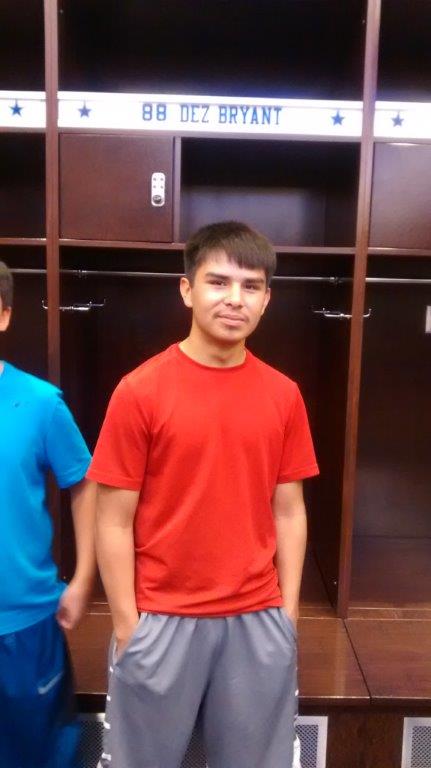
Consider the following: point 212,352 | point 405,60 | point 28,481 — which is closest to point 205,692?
point 28,481

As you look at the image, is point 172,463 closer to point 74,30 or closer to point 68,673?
point 68,673

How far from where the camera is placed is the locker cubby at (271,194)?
6.47 feet

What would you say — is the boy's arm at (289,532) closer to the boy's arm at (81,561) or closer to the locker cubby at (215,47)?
the boy's arm at (81,561)

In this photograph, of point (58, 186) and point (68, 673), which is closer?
point (68, 673)

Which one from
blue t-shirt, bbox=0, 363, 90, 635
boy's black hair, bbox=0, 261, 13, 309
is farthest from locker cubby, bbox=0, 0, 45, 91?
blue t-shirt, bbox=0, 363, 90, 635

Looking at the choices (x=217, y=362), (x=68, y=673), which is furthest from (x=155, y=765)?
(x=217, y=362)

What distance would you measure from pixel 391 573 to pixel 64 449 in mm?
1313

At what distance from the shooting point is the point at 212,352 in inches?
45.6

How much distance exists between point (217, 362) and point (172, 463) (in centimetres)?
20

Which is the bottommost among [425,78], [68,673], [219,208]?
[68,673]

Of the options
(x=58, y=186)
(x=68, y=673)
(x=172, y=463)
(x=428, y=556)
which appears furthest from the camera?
(x=428, y=556)

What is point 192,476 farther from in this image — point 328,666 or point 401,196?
point 401,196

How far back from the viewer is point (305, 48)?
6.55ft

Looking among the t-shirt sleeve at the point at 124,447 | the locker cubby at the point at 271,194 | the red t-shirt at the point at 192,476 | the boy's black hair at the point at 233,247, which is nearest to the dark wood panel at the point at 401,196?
the locker cubby at the point at 271,194
